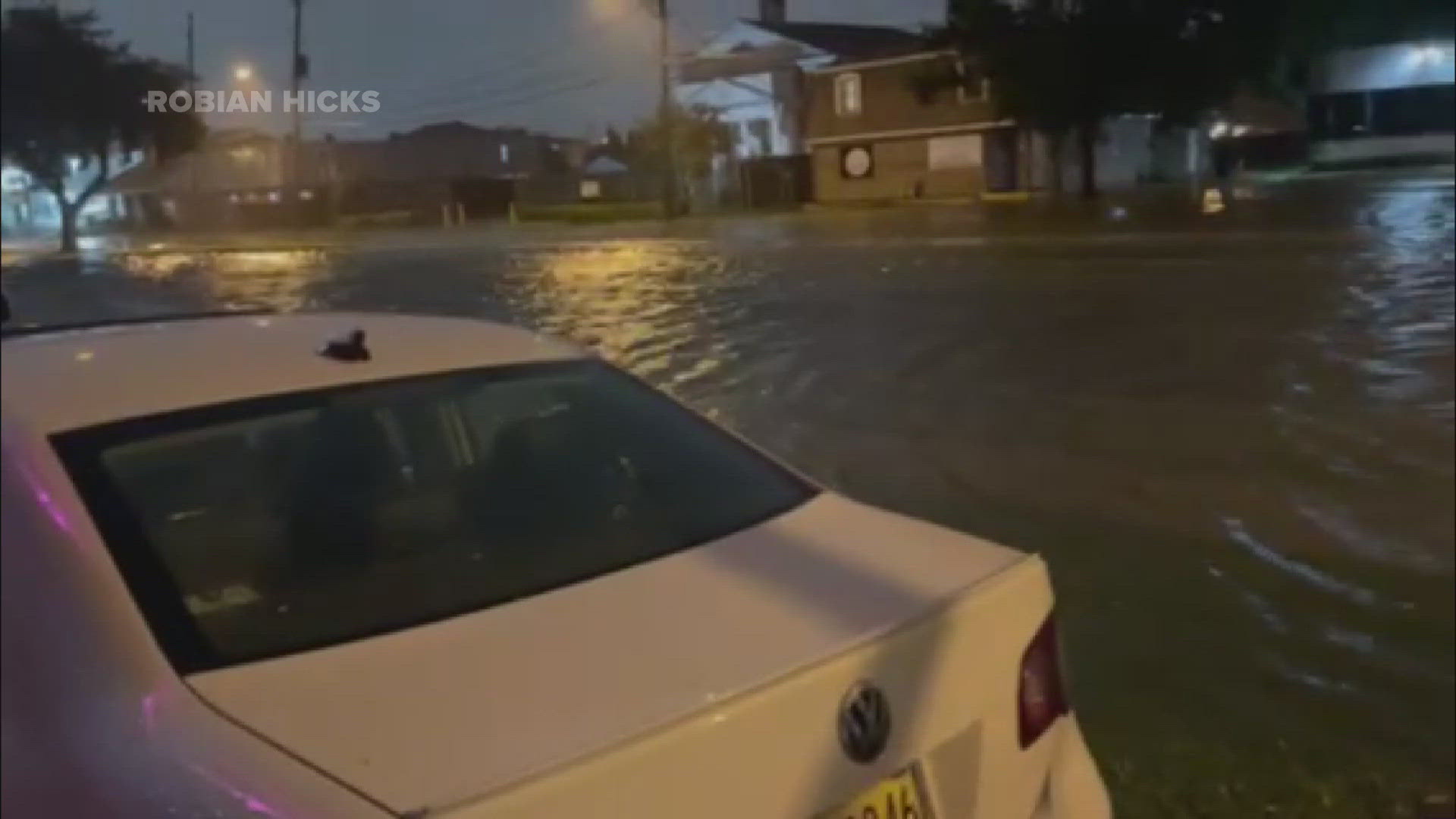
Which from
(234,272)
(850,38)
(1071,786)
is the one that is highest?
(850,38)

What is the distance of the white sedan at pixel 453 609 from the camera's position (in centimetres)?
198

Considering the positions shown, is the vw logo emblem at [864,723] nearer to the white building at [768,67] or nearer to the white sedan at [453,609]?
the white sedan at [453,609]

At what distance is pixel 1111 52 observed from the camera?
288 inches

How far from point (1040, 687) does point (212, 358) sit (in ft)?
4.31

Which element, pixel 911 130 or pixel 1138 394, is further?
pixel 1138 394

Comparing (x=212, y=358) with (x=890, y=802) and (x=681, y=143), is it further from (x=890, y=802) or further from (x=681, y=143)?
(x=681, y=143)

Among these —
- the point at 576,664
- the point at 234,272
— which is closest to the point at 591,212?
the point at 234,272

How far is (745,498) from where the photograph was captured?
2.89 m

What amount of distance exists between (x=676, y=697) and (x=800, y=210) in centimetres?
667

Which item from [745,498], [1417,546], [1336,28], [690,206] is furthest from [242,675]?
[1336,28]

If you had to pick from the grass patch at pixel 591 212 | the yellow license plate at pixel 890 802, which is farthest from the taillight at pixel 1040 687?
the grass patch at pixel 591 212

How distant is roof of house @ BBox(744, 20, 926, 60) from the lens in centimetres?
684

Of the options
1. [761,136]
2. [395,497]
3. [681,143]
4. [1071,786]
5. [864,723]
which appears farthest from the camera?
[761,136]

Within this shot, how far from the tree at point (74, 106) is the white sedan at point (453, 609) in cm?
278
